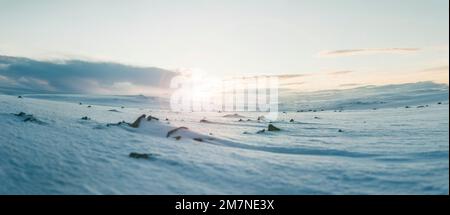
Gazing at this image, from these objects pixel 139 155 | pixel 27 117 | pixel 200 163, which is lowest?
pixel 200 163

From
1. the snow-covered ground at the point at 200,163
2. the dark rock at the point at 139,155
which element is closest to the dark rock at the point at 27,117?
the snow-covered ground at the point at 200,163

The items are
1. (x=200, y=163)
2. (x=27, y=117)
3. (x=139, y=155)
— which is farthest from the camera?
(x=27, y=117)

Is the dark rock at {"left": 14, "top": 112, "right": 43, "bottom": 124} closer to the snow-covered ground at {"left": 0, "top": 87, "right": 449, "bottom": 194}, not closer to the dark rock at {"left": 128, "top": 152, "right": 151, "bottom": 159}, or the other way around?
the snow-covered ground at {"left": 0, "top": 87, "right": 449, "bottom": 194}

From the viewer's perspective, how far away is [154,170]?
21.4ft

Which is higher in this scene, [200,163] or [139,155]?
[139,155]

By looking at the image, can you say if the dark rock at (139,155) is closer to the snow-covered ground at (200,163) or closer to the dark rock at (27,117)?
the snow-covered ground at (200,163)

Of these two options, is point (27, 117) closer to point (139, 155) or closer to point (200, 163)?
point (139, 155)

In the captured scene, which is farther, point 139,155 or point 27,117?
point 27,117

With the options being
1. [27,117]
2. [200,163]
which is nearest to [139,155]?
[200,163]

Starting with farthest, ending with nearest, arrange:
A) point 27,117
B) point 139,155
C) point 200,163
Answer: point 27,117 → point 139,155 → point 200,163

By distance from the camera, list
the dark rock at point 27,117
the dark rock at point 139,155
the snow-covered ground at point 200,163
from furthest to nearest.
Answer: the dark rock at point 27,117, the dark rock at point 139,155, the snow-covered ground at point 200,163

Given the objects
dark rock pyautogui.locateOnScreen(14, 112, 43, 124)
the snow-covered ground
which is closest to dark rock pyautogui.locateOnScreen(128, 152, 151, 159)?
the snow-covered ground

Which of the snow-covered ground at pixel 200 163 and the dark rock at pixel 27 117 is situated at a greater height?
the dark rock at pixel 27 117
